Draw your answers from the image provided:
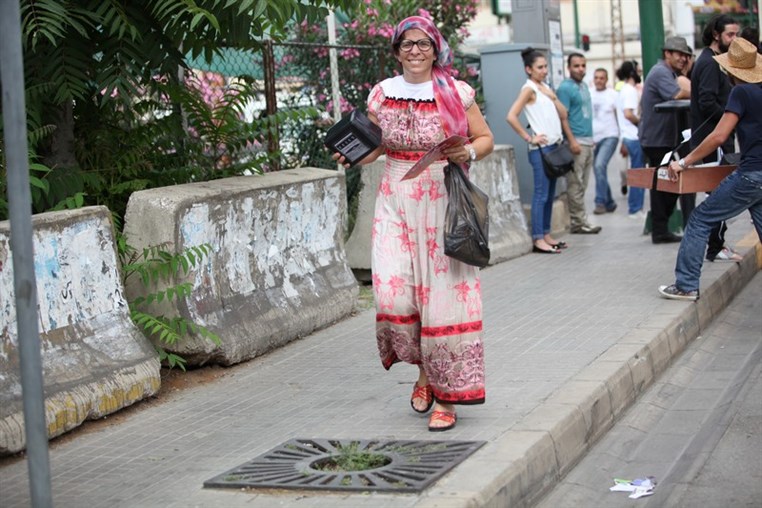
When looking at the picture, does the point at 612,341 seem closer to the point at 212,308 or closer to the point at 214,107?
the point at 212,308

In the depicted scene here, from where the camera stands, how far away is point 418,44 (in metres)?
5.75

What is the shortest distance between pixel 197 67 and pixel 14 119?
17.0 ft

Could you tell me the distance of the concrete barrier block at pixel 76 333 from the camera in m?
5.82

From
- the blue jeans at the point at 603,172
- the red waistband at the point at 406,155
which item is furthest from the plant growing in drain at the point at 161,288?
the blue jeans at the point at 603,172

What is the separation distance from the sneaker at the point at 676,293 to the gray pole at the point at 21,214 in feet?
19.4

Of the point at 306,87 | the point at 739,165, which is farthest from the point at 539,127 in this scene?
the point at 739,165

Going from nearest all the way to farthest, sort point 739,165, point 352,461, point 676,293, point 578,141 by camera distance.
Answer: point 352,461 < point 739,165 < point 676,293 < point 578,141

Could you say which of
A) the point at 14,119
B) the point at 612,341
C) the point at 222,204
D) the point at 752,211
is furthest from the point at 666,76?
the point at 14,119

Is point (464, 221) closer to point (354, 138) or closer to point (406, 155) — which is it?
point (406, 155)

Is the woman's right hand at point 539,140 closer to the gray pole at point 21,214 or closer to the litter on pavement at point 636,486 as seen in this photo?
the litter on pavement at point 636,486

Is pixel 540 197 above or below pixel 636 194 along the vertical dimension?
above

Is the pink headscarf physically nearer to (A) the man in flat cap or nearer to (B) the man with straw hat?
(B) the man with straw hat

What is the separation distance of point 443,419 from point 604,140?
1105 centimetres

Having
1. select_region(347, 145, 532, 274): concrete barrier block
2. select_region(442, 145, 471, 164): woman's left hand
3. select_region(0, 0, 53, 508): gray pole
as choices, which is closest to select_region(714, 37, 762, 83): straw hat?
select_region(347, 145, 532, 274): concrete barrier block
